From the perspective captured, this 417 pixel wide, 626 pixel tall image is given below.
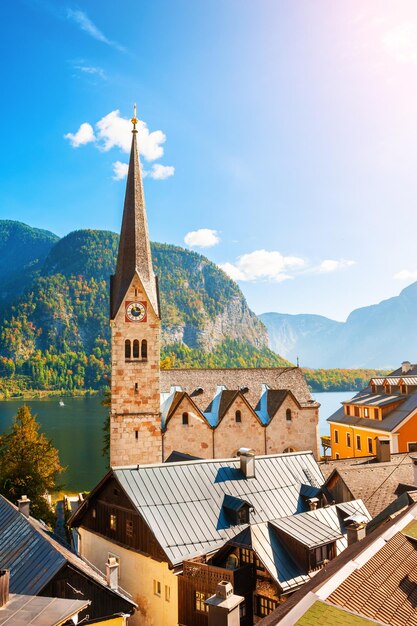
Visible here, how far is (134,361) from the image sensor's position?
117ft

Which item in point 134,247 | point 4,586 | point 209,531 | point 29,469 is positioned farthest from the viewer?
point 134,247

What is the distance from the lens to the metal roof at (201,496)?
811 inches

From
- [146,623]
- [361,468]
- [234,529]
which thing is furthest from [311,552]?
[361,468]

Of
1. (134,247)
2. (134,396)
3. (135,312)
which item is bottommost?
(134,396)

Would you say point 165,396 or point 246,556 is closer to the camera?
point 246,556

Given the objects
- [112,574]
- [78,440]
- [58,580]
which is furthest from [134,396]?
[78,440]

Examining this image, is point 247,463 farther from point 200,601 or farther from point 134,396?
point 134,396

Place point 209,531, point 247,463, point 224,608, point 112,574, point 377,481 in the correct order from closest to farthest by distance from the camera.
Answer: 1. point 224,608
2. point 112,574
3. point 209,531
4. point 247,463
5. point 377,481

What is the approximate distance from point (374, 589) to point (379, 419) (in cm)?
3551

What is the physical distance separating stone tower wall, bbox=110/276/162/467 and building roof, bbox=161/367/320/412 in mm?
3286

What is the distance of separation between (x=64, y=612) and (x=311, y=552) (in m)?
10.8

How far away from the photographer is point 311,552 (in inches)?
739

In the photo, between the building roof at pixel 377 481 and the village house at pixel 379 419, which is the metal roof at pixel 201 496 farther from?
the village house at pixel 379 419

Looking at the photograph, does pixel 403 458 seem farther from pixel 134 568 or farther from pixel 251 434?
pixel 134 568
